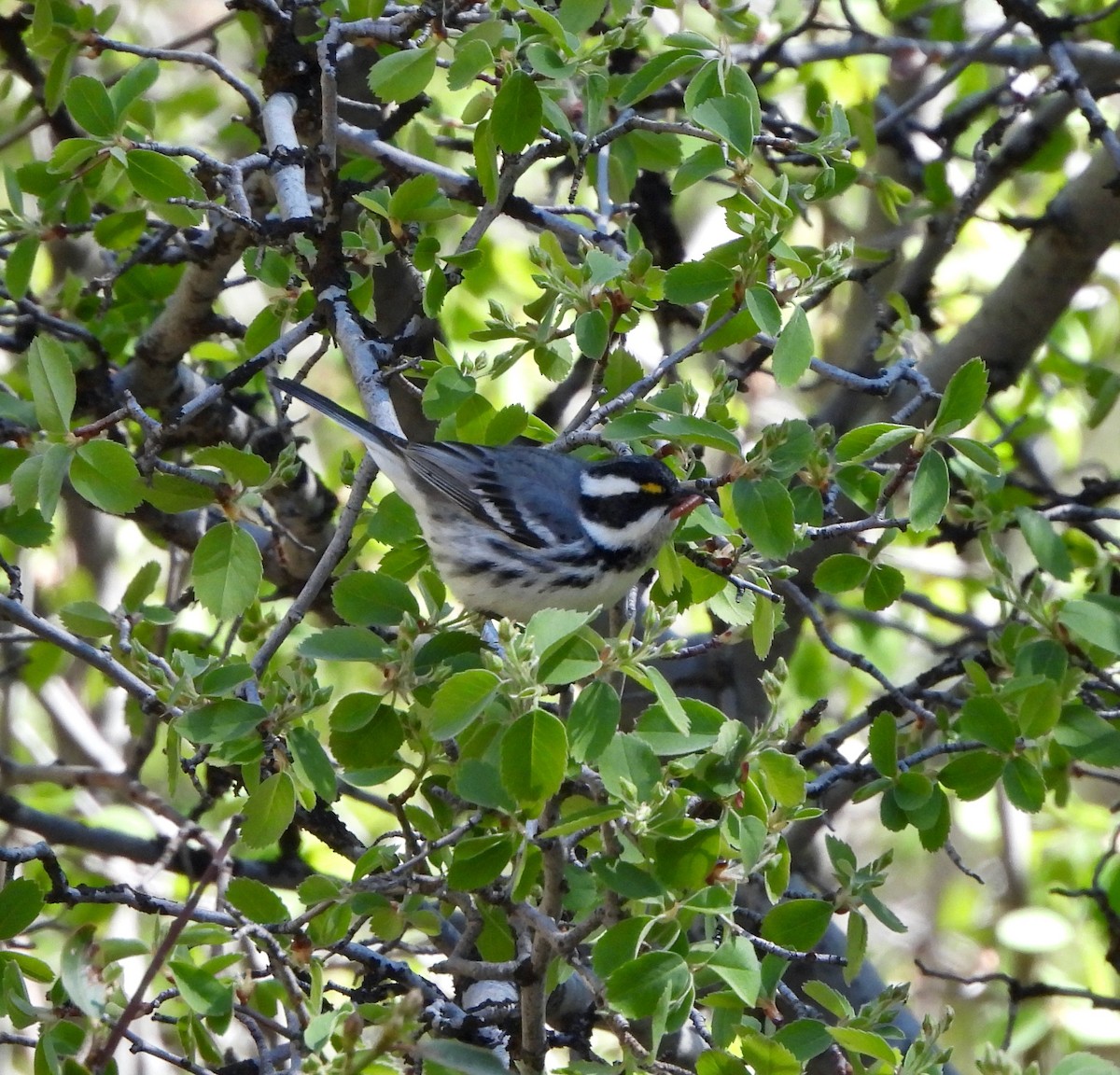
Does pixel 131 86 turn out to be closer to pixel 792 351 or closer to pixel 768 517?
pixel 792 351

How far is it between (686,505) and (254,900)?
1.18 meters

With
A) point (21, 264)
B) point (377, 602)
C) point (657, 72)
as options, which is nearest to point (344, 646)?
point (377, 602)

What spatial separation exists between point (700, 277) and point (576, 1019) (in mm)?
1640

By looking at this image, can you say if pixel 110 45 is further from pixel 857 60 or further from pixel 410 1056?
pixel 857 60

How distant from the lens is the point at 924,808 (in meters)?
2.71

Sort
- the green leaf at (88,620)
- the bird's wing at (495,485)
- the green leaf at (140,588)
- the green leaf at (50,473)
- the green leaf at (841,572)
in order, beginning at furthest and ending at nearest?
the bird's wing at (495,485), the green leaf at (140,588), the green leaf at (841,572), the green leaf at (88,620), the green leaf at (50,473)

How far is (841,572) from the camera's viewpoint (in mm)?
2947

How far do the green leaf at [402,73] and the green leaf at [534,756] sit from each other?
1.52 meters

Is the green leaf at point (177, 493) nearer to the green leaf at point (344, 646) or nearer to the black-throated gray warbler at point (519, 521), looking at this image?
the green leaf at point (344, 646)

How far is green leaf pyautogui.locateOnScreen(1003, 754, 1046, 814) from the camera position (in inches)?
103

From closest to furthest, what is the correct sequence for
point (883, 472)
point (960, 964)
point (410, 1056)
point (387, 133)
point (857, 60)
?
point (410, 1056) < point (883, 472) < point (387, 133) < point (857, 60) < point (960, 964)

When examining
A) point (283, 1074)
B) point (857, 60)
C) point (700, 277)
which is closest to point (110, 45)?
point (700, 277)

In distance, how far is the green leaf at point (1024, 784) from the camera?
261cm

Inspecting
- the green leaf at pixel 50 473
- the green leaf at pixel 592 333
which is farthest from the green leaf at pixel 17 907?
the green leaf at pixel 592 333
